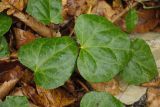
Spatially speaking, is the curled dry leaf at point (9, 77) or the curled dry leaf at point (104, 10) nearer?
the curled dry leaf at point (9, 77)

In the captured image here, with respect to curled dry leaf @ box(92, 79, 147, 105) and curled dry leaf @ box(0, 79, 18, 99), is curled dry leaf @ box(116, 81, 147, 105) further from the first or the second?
curled dry leaf @ box(0, 79, 18, 99)

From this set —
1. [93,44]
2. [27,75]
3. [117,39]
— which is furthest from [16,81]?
[117,39]

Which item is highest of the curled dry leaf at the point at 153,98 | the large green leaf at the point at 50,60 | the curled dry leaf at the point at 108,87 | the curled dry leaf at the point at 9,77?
the large green leaf at the point at 50,60

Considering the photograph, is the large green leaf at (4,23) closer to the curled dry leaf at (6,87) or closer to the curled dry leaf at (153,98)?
the curled dry leaf at (6,87)

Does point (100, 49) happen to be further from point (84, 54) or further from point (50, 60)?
point (50, 60)

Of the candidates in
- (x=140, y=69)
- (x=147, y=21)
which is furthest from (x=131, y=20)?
(x=140, y=69)

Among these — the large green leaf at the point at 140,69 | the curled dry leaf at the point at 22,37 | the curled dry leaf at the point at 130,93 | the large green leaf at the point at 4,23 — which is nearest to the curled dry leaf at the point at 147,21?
the large green leaf at the point at 140,69
